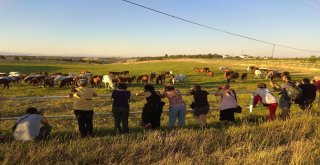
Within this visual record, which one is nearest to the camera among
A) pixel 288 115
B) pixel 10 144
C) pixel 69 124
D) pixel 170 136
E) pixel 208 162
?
pixel 208 162

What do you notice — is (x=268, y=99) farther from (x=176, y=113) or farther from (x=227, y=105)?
(x=176, y=113)

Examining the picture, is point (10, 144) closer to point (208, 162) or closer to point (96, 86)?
point (208, 162)

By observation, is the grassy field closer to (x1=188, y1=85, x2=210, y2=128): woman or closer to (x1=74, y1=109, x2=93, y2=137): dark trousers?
(x1=74, y1=109, x2=93, y2=137): dark trousers

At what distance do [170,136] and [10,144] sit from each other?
3710 mm

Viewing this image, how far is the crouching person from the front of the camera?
29.9 feet

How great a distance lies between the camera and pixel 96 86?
103 feet

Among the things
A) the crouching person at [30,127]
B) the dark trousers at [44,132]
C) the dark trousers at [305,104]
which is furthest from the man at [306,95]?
the crouching person at [30,127]

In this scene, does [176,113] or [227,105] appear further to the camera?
[227,105]

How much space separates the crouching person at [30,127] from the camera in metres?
9.10

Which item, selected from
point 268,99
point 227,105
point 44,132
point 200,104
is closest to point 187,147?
point 200,104

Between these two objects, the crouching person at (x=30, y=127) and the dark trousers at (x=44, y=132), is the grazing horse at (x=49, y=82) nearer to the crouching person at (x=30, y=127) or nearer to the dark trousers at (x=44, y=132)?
the dark trousers at (x=44, y=132)

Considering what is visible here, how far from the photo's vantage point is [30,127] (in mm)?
9172

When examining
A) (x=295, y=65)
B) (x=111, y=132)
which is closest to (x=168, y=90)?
(x=111, y=132)

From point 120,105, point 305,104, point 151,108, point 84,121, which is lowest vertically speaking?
point 84,121
